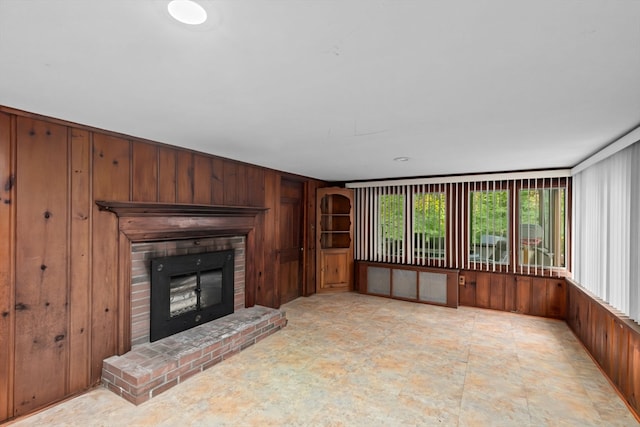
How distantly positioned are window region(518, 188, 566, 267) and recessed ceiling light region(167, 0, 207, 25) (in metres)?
5.16

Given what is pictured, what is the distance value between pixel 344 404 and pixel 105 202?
2612 mm

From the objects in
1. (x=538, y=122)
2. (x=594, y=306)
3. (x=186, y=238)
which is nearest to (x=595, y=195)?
(x=594, y=306)

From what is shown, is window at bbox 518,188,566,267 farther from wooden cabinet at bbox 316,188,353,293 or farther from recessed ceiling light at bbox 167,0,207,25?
recessed ceiling light at bbox 167,0,207,25

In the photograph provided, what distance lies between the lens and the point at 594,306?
3230 millimetres

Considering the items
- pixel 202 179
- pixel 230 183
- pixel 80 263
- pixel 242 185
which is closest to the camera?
pixel 80 263

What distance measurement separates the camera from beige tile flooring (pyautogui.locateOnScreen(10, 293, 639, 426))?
223 cm

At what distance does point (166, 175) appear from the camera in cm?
311

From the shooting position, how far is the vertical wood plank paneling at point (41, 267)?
2166 mm

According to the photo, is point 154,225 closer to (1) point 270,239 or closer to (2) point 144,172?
(2) point 144,172

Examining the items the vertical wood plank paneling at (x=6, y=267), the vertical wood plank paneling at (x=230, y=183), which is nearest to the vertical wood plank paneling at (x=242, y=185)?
the vertical wood plank paneling at (x=230, y=183)

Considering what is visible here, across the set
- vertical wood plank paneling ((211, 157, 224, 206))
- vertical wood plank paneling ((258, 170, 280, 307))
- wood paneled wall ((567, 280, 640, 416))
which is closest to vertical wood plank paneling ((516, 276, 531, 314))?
wood paneled wall ((567, 280, 640, 416))

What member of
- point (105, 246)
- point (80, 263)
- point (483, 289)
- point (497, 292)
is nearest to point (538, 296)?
point (497, 292)

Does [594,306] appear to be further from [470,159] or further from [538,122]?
[538,122]

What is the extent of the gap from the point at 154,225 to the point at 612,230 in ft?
15.0
